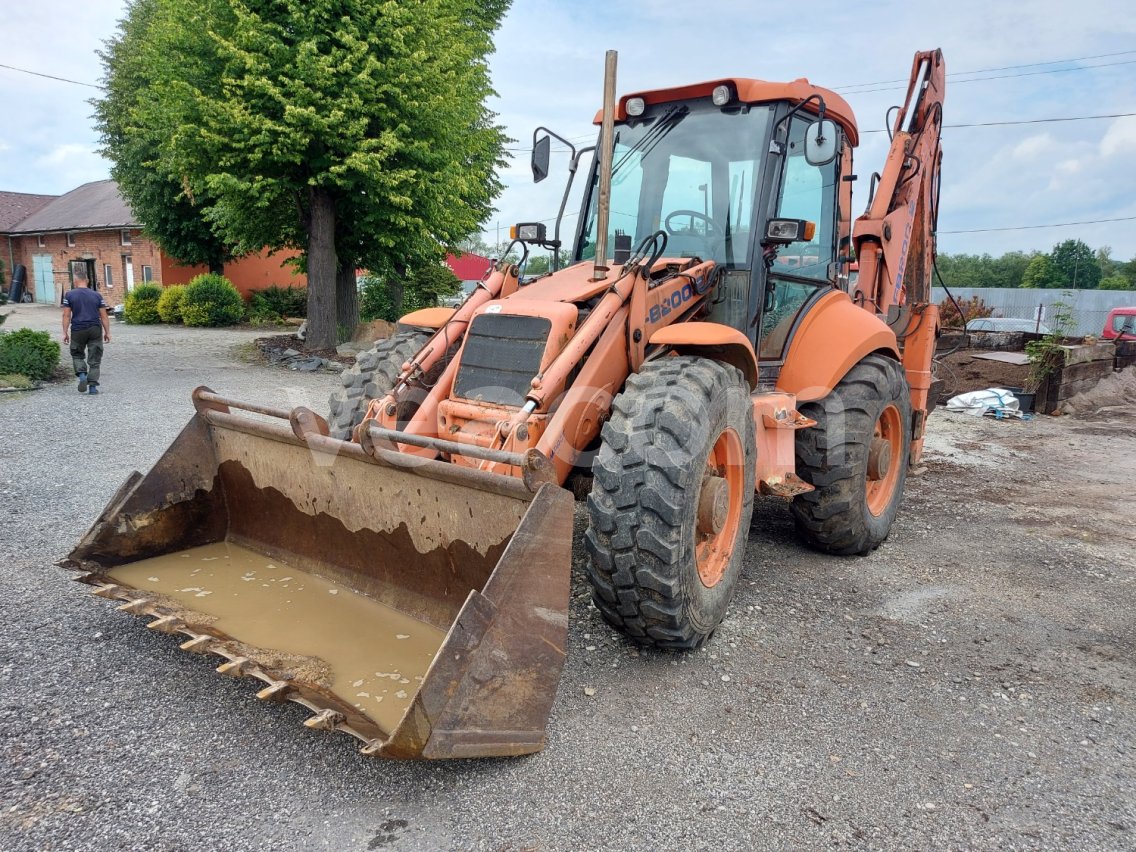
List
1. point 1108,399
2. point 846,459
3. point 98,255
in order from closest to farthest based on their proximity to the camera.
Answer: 1. point 846,459
2. point 1108,399
3. point 98,255

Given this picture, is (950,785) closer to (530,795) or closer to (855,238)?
(530,795)

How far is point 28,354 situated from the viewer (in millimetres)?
12000

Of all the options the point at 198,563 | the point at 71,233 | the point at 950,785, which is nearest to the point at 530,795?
the point at 950,785

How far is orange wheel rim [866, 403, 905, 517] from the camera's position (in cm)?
530

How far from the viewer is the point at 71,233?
3653cm

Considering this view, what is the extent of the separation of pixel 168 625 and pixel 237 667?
0.54 meters

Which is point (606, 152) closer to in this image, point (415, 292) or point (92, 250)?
point (415, 292)

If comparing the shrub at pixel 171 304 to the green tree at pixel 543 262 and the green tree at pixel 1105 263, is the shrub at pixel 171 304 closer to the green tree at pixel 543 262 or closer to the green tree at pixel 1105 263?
the green tree at pixel 543 262

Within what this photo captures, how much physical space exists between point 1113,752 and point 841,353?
2.47 metres

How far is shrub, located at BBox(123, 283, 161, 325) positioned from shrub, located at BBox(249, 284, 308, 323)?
2.85 meters

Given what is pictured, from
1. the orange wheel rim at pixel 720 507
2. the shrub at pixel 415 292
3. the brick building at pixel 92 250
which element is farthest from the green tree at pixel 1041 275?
→ the orange wheel rim at pixel 720 507

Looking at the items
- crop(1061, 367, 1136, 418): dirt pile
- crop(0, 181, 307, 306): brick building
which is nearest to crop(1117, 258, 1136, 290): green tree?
crop(1061, 367, 1136, 418): dirt pile

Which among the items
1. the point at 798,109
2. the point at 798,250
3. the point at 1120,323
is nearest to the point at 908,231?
the point at 798,250

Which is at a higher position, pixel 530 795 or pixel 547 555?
pixel 547 555
